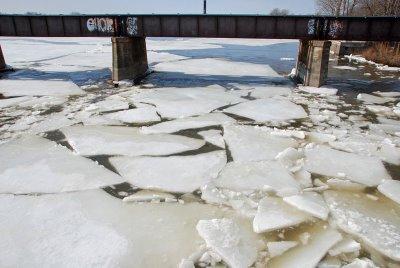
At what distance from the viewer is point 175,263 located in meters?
3.65

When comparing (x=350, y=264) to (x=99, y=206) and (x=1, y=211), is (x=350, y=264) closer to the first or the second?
(x=99, y=206)

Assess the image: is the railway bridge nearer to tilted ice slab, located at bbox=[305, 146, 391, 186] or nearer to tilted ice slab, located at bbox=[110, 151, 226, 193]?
tilted ice slab, located at bbox=[305, 146, 391, 186]

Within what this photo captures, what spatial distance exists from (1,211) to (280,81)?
13049 mm

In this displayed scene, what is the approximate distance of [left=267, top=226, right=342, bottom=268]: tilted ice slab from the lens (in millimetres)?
3635

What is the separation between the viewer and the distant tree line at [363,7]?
31484 millimetres

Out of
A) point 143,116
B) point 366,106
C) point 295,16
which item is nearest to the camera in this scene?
point 143,116

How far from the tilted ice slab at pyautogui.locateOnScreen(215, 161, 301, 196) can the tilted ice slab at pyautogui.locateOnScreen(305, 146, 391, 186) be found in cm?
65

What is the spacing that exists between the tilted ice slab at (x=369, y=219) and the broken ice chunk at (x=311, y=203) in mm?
123

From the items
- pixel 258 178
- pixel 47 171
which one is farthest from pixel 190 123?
pixel 47 171

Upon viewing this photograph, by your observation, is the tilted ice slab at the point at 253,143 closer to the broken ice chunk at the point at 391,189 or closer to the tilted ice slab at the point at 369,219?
the tilted ice slab at the point at 369,219

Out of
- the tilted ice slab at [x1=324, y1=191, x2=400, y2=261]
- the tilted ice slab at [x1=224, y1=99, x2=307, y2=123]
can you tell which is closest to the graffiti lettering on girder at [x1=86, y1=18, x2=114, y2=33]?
the tilted ice slab at [x1=224, y1=99, x2=307, y2=123]

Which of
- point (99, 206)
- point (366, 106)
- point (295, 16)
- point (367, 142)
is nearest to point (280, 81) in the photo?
point (295, 16)

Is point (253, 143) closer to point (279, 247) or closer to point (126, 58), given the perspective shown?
point (279, 247)

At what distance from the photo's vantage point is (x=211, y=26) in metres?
13.9
